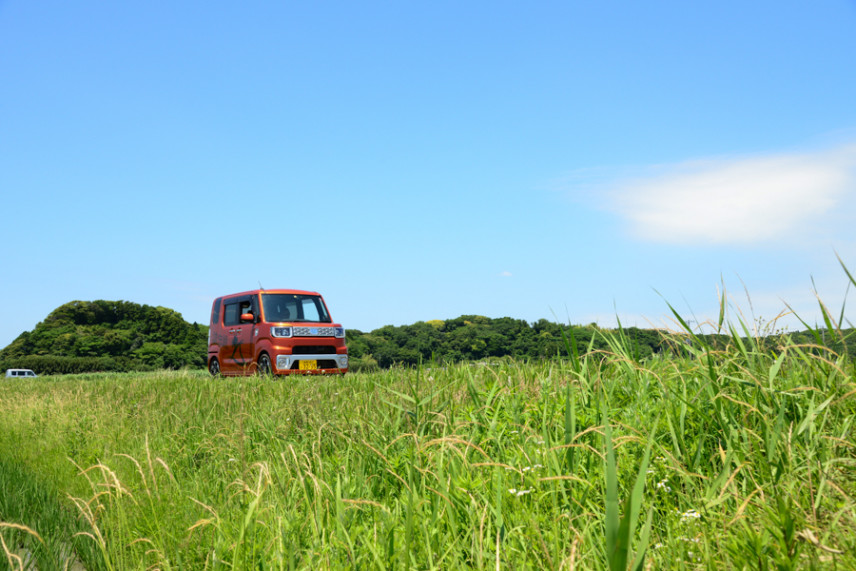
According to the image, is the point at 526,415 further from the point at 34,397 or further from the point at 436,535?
the point at 34,397

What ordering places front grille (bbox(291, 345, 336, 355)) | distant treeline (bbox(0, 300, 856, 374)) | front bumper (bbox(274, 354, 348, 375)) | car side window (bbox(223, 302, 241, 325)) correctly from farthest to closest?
distant treeline (bbox(0, 300, 856, 374)), car side window (bbox(223, 302, 241, 325)), front grille (bbox(291, 345, 336, 355)), front bumper (bbox(274, 354, 348, 375))

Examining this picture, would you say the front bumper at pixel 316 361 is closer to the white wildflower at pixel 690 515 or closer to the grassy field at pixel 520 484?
the grassy field at pixel 520 484

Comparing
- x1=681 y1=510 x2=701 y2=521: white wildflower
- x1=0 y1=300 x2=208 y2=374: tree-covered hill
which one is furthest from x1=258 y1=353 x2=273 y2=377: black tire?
x1=0 y1=300 x2=208 y2=374: tree-covered hill

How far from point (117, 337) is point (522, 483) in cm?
4149

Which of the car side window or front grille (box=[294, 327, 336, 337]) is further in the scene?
the car side window

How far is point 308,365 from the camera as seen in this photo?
13516 mm

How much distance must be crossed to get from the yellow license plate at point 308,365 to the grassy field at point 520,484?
7.17m

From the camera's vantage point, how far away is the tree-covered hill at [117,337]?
37375 millimetres

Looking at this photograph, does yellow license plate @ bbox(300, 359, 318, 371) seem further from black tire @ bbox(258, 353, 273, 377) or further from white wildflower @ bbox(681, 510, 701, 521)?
white wildflower @ bbox(681, 510, 701, 521)

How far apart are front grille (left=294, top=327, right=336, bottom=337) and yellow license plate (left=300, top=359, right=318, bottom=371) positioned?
626 mm

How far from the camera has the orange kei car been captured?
13.4 m

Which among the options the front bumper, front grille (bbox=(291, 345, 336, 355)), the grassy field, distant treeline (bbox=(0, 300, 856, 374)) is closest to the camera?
the grassy field

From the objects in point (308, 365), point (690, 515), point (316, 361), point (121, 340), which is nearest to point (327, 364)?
point (316, 361)

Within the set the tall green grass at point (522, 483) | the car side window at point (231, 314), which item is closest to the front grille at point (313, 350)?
the car side window at point (231, 314)
